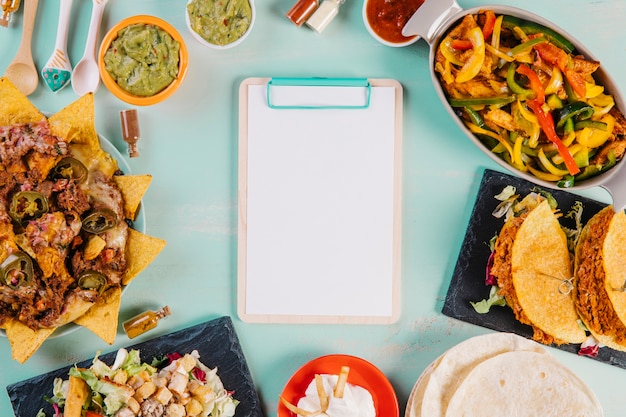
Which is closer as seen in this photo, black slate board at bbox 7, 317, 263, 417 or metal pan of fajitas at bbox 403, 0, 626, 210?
metal pan of fajitas at bbox 403, 0, 626, 210

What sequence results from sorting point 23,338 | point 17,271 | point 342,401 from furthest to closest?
point 342,401 → point 23,338 → point 17,271

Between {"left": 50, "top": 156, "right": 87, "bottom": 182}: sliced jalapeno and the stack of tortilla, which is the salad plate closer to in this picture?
the stack of tortilla

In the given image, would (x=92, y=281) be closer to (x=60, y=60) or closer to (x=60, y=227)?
(x=60, y=227)

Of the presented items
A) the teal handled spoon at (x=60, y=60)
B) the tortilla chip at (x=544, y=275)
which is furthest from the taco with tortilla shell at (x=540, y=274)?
the teal handled spoon at (x=60, y=60)

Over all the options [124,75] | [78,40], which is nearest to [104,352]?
[124,75]

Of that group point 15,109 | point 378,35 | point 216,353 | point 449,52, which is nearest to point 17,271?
point 15,109

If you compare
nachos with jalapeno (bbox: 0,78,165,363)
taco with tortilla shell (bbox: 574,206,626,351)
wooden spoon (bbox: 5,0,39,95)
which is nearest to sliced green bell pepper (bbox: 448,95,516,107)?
taco with tortilla shell (bbox: 574,206,626,351)

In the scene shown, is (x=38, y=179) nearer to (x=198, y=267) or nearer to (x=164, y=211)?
(x=164, y=211)
